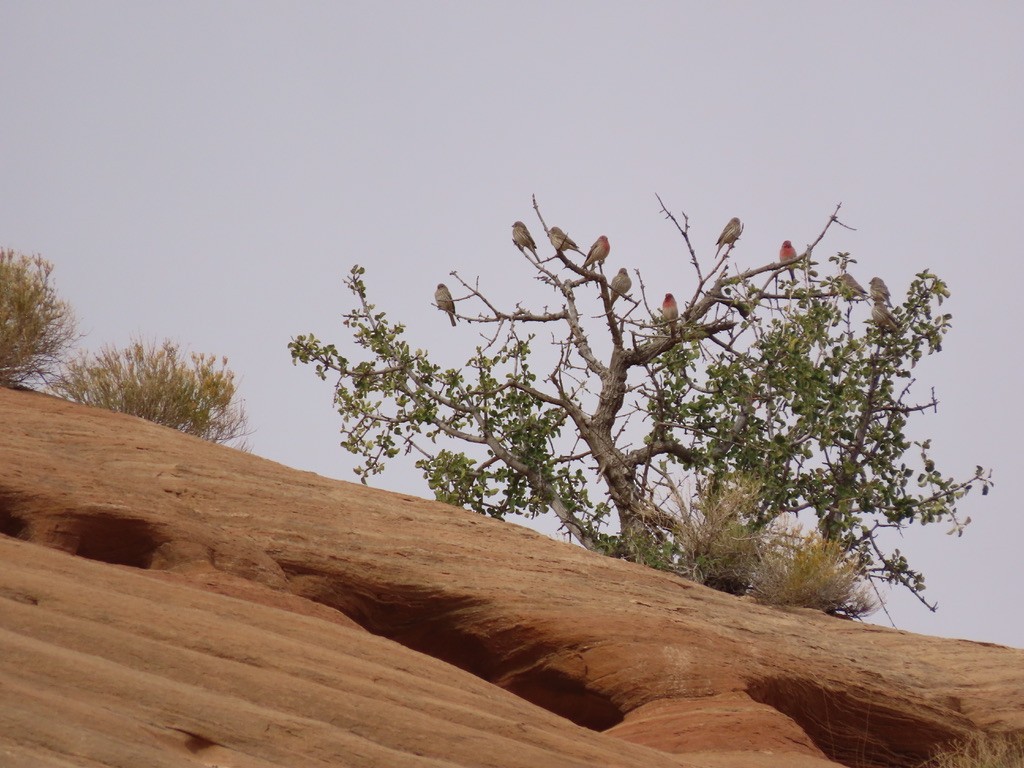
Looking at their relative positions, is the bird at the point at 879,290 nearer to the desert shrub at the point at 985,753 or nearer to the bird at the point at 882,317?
the bird at the point at 882,317

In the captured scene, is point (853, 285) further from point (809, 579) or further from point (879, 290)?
point (809, 579)

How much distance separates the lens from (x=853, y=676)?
7469 mm

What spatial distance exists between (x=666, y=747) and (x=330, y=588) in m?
2.03

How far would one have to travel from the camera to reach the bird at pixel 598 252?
1389 cm

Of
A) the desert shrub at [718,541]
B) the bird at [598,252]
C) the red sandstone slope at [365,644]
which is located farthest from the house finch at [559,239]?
the red sandstone slope at [365,644]

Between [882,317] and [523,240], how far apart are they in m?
4.31

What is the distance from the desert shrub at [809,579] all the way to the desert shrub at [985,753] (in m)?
2.12

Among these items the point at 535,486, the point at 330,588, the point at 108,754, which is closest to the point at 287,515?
the point at 330,588

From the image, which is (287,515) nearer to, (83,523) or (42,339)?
(83,523)

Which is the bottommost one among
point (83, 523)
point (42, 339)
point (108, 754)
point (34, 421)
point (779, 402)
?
point (108, 754)

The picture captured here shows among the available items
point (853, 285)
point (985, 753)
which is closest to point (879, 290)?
point (853, 285)

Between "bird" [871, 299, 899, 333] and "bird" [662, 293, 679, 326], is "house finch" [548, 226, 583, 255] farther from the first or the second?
"bird" [871, 299, 899, 333]

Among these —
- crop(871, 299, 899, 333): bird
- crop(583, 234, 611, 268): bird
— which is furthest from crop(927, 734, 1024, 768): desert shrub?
crop(583, 234, 611, 268): bird

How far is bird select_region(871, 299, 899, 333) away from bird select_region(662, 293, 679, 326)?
2302 millimetres
